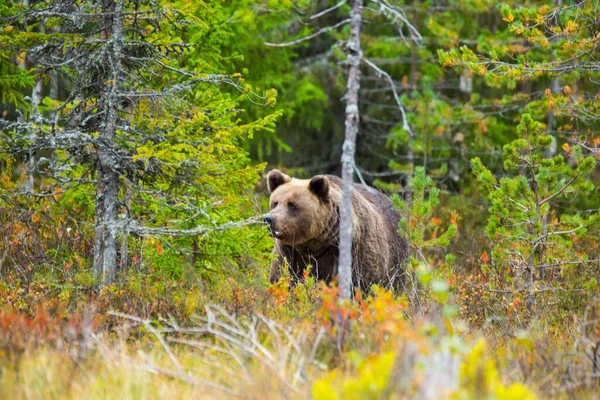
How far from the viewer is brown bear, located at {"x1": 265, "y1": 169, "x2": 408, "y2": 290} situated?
958 centimetres

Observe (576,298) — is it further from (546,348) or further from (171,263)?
(171,263)

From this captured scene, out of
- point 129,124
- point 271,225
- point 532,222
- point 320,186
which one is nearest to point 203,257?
point 271,225

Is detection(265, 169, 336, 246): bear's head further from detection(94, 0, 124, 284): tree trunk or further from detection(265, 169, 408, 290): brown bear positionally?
detection(94, 0, 124, 284): tree trunk

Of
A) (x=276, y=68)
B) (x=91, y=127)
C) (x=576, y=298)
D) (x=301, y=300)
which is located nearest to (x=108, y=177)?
(x=91, y=127)

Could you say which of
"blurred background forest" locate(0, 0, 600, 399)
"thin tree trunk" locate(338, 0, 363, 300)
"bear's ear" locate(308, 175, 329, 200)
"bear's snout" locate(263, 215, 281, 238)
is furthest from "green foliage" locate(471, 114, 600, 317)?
"thin tree trunk" locate(338, 0, 363, 300)

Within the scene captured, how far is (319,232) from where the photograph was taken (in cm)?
980

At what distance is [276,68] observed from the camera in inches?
645

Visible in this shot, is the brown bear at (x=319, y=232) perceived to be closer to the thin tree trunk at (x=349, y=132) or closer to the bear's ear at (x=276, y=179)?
the bear's ear at (x=276, y=179)

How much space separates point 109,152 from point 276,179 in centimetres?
272

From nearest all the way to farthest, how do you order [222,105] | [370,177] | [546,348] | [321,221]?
[546,348] → [222,105] → [321,221] → [370,177]

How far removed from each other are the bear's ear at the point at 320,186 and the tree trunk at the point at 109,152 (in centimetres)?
256

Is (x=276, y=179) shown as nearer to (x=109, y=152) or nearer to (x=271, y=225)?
(x=271, y=225)

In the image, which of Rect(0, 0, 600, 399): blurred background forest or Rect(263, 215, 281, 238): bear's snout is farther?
Rect(263, 215, 281, 238): bear's snout

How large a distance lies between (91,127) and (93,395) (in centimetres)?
423
